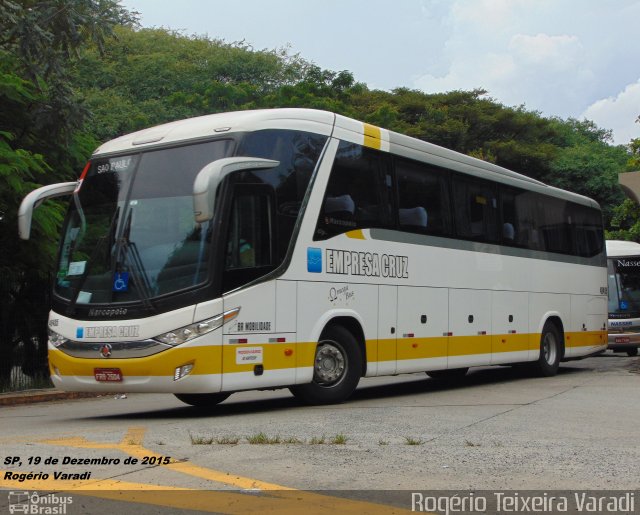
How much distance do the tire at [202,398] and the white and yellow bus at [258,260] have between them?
46 mm

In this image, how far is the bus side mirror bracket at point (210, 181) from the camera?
946 cm

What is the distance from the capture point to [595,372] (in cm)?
2012

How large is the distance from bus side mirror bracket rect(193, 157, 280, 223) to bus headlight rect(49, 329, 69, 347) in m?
2.59

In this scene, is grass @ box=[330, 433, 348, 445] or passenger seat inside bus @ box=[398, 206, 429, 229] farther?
passenger seat inside bus @ box=[398, 206, 429, 229]

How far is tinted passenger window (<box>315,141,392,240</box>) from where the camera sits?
12180 millimetres

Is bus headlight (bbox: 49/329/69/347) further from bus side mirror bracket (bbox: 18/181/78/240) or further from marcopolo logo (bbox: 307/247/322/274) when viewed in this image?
marcopolo logo (bbox: 307/247/322/274)

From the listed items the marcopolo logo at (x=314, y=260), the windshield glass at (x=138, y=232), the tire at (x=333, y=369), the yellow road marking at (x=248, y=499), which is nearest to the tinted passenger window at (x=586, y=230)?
the tire at (x=333, y=369)

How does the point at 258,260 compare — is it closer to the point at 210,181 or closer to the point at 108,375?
the point at 210,181

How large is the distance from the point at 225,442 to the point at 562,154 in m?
48.7


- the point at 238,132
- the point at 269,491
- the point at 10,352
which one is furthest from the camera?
the point at 10,352

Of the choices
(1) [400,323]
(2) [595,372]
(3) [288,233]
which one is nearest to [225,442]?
(3) [288,233]

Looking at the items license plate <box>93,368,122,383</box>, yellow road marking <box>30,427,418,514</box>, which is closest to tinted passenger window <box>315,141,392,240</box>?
license plate <box>93,368,122,383</box>

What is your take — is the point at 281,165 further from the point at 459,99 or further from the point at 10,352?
the point at 459,99

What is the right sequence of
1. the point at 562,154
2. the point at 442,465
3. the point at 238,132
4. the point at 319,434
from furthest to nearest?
the point at 562,154 → the point at 238,132 → the point at 319,434 → the point at 442,465
